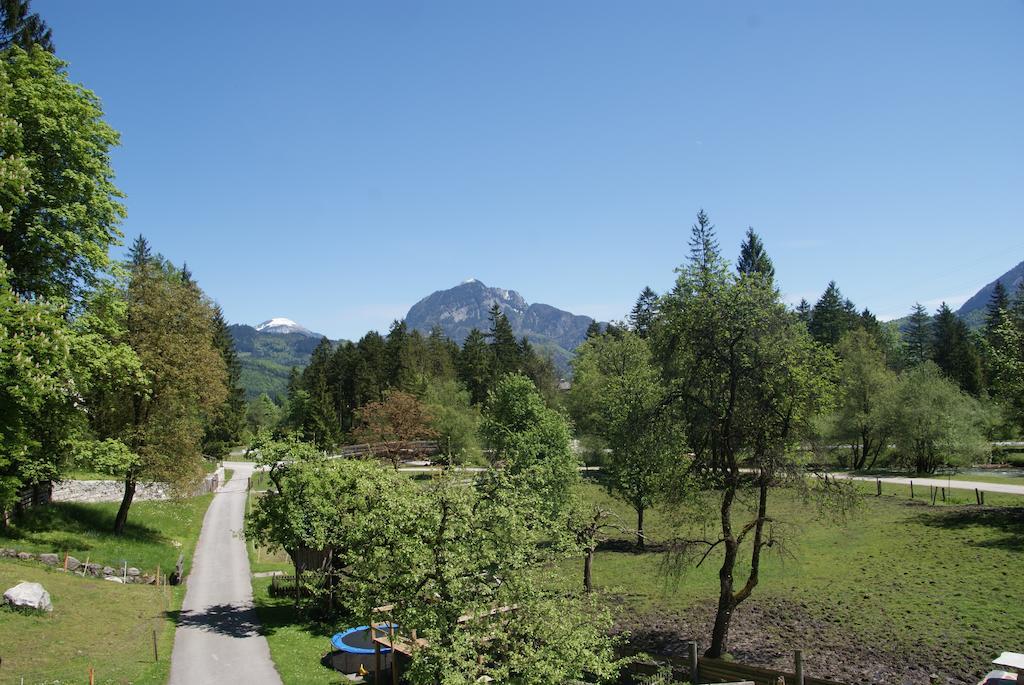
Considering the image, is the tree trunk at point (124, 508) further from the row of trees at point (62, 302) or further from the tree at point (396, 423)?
the tree at point (396, 423)

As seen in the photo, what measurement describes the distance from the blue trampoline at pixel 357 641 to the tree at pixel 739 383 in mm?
10758

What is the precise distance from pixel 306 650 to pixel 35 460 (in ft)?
46.3

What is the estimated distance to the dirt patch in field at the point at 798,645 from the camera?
17766 mm

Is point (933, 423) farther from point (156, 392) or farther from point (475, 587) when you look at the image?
point (156, 392)

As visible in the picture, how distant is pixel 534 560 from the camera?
53.7 ft

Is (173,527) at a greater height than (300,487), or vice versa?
(300,487)

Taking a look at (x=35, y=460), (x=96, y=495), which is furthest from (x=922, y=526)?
(x=96, y=495)

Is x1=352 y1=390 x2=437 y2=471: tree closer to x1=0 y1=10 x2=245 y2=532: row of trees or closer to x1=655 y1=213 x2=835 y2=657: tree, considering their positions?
x1=0 y1=10 x2=245 y2=532: row of trees

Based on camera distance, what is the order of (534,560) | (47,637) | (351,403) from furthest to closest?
(351,403), (47,637), (534,560)

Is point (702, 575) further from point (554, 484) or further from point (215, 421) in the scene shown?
point (215, 421)

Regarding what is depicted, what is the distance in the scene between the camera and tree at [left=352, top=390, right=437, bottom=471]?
210 feet

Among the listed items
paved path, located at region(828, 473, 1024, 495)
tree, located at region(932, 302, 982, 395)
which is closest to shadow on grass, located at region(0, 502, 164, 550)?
paved path, located at region(828, 473, 1024, 495)

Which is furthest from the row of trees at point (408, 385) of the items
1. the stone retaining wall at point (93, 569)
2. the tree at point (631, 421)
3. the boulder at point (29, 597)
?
the boulder at point (29, 597)

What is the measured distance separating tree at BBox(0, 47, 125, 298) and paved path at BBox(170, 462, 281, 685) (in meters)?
12.9
